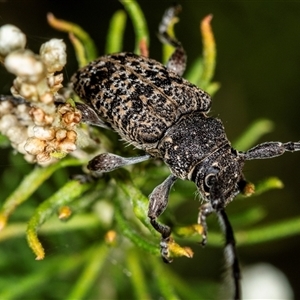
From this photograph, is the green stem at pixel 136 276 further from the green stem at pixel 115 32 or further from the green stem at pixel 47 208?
the green stem at pixel 115 32

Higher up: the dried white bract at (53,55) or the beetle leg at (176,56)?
the beetle leg at (176,56)

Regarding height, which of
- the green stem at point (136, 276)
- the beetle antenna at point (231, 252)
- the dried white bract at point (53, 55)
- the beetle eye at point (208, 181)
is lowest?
the green stem at point (136, 276)

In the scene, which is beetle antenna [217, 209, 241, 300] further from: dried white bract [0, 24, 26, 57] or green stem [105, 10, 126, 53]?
dried white bract [0, 24, 26, 57]

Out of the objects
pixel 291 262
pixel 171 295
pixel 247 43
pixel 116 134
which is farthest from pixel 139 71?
→ pixel 291 262

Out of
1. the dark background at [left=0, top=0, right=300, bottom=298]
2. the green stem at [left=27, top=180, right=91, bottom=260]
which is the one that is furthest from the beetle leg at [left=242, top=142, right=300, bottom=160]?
the dark background at [left=0, top=0, right=300, bottom=298]

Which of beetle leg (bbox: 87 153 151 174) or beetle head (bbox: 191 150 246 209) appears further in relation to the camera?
beetle head (bbox: 191 150 246 209)

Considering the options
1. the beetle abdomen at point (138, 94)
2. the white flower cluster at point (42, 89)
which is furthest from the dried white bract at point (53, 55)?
the beetle abdomen at point (138, 94)
